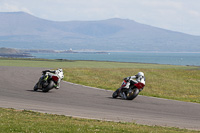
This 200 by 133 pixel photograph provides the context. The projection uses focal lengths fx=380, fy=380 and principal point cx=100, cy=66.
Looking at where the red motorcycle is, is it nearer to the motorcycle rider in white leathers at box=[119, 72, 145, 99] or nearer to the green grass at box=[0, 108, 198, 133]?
the motorcycle rider in white leathers at box=[119, 72, 145, 99]

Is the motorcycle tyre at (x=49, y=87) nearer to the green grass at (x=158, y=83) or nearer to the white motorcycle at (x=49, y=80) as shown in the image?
the white motorcycle at (x=49, y=80)

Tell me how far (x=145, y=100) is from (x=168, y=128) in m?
9.19

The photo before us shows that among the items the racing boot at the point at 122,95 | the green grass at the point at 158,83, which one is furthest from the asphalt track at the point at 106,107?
the green grass at the point at 158,83

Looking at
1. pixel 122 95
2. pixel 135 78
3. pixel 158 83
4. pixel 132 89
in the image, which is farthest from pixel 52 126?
pixel 158 83

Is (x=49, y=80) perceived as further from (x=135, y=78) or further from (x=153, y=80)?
(x=153, y=80)

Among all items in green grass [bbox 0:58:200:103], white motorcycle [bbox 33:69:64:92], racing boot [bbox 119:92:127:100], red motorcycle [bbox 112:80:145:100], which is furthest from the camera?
green grass [bbox 0:58:200:103]

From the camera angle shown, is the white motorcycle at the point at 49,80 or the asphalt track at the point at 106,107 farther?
the white motorcycle at the point at 49,80

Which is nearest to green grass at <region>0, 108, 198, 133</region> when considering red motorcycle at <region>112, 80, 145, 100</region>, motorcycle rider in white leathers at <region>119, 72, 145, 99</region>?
red motorcycle at <region>112, 80, 145, 100</region>

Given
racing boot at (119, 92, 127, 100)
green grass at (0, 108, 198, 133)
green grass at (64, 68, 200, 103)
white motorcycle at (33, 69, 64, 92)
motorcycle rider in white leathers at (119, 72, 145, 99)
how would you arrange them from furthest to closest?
green grass at (64, 68, 200, 103)
white motorcycle at (33, 69, 64, 92)
racing boot at (119, 92, 127, 100)
motorcycle rider in white leathers at (119, 72, 145, 99)
green grass at (0, 108, 198, 133)

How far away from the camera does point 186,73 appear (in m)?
58.2

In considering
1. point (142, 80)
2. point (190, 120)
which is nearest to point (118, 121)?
point (190, 120)

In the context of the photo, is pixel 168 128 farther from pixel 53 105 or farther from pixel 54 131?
pixel 53 105

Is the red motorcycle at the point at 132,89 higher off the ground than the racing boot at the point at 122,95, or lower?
higher

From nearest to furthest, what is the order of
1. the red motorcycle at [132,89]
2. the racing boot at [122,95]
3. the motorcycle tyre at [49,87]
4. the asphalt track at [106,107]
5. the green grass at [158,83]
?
the asphalt track at [106,107]
the red motorcycle at [132,89]
the racing boot at [122,95]
the motorcycle tyre at [49,87]
the green grass at [158,83]
